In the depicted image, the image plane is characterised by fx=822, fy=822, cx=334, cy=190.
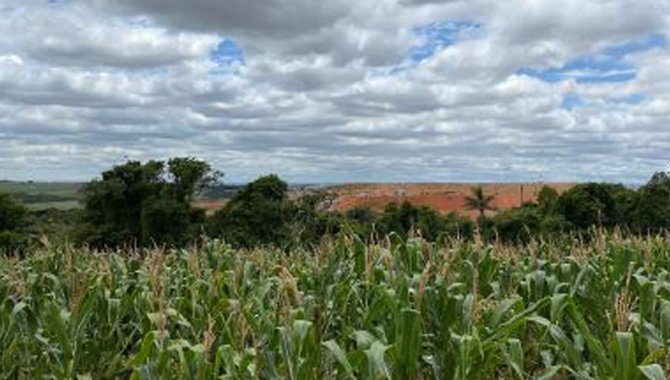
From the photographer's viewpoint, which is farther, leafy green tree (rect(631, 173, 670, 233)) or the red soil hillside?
the red soil hillside

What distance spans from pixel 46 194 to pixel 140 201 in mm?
42796

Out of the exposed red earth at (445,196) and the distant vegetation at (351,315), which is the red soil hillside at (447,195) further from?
the distant vegetation at (351,315)

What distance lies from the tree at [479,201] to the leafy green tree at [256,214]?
54.7 meters

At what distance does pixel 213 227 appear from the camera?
64.8 metres

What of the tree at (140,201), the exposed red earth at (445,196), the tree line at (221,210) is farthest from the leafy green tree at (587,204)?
the tree at (140,201)

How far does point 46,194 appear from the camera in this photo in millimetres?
105938

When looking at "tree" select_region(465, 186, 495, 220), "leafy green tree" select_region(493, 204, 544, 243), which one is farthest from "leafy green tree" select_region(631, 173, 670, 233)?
"tree" select_region(465, 186, 495, 220)

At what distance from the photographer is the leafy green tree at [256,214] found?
6073 cm

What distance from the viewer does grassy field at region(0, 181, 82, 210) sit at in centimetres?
7433

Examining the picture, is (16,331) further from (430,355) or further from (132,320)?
(430,355)

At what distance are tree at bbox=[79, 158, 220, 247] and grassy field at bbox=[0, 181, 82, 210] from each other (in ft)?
16.2

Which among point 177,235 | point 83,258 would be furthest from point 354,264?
point 177,235

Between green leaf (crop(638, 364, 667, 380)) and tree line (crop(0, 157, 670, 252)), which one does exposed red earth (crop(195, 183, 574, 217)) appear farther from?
green leaf (crop(638, 364, 667, 380))

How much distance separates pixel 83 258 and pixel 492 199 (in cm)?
10895
